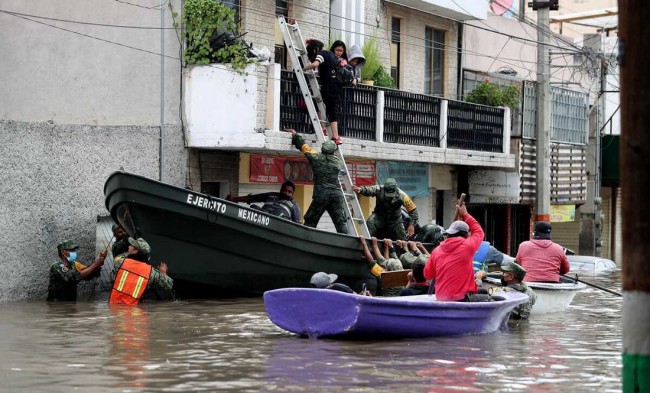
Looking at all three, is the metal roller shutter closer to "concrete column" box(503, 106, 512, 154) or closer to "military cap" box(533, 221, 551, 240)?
"concrete column" box(503, 106, 512, 154)

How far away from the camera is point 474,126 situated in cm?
2723

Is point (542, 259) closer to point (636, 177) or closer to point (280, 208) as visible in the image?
point (280, 208)

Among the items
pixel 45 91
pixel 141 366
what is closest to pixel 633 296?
pixel 141 366

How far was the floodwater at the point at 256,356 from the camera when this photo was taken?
10.2 meters

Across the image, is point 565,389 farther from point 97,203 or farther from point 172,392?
point 97,203

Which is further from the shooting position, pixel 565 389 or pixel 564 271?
pixel 564 271

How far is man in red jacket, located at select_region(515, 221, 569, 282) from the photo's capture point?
56.5 ft

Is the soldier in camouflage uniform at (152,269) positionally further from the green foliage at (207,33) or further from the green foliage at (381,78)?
the green foliage at (381,78)

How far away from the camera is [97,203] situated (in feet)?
61.8

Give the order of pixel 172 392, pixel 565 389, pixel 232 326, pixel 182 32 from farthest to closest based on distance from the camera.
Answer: pixel 182 32 < pixel 232 326 < pixel 565 389 < pixel 172 392

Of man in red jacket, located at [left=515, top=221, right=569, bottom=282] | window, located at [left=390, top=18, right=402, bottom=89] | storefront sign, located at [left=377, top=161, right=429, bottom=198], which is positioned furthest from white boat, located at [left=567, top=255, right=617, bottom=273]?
man in red jacket, located at [left=515, top=221, right=569, bottom=282]

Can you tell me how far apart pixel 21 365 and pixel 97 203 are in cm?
804

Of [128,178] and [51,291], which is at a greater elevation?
[128,178]

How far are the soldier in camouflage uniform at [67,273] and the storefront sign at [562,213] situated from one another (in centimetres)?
1690
